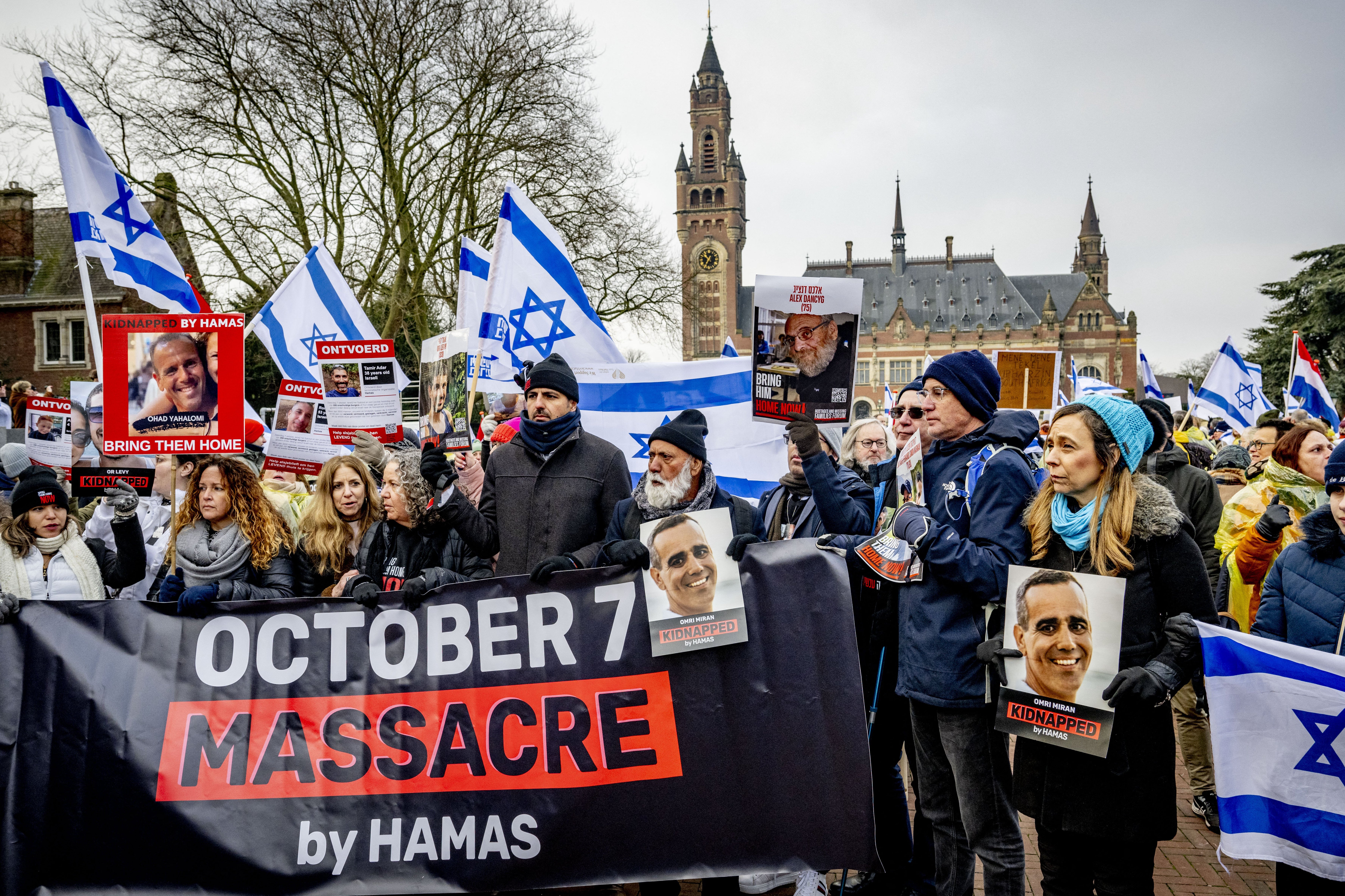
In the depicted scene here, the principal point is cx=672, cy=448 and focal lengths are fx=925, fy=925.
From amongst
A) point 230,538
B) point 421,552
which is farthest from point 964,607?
point 230,538

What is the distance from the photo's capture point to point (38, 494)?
444cm

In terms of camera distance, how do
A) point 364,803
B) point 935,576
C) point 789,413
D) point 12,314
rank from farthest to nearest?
point 12,314 < point 789,413 < point 364,803 < point 935,576

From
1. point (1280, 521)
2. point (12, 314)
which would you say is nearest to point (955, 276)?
point (12, 314)

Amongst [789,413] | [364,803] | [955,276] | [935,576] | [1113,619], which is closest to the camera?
[1113,619]

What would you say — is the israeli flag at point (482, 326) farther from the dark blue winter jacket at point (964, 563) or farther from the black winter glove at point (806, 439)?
the dark blue winter jacket at point (964, 563)

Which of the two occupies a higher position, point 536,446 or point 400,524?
point 536,446

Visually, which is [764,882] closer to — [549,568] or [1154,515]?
[549,568]

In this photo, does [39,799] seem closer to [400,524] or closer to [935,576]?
[400,524]

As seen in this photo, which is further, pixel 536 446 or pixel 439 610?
pixel 536 446

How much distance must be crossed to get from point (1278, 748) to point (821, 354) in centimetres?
208

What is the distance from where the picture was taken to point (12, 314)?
34.6 m

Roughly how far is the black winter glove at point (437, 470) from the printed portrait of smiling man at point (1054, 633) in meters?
2.48

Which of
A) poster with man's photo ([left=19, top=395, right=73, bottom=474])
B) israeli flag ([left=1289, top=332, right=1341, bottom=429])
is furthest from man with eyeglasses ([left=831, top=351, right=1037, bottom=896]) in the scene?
israeli flag ([left=1289, top=332, right=1341, bottom=429])

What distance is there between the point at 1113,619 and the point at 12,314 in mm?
41434
